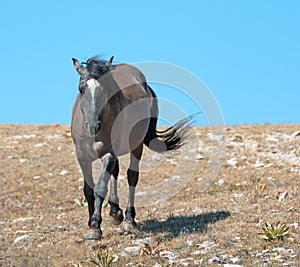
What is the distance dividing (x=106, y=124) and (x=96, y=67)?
869 millimetres

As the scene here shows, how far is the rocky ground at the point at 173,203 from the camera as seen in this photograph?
719cm

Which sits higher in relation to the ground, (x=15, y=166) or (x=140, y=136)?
(x=15, y=166)

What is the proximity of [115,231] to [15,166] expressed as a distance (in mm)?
8740

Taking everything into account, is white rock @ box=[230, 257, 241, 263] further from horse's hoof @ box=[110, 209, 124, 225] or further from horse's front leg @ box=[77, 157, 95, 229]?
horse's hoof @ box=[110, 209, 124, 225]

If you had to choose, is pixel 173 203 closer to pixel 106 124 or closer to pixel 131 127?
pixel 131 127

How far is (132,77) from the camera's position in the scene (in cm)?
1048

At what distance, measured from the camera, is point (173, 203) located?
12.2 metres

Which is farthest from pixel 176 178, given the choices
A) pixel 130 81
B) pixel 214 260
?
pixel 214 260

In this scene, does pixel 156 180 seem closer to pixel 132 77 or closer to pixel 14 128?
pixel 132 77

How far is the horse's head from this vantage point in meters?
7.95

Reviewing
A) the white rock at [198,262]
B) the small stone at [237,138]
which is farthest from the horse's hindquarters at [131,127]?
the small stone at [237,138]

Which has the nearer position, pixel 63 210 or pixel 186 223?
pixel 186 223

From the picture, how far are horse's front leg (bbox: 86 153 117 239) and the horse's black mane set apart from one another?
122cm

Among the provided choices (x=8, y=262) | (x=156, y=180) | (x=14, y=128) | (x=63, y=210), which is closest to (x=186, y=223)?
(x=8, y=262)
